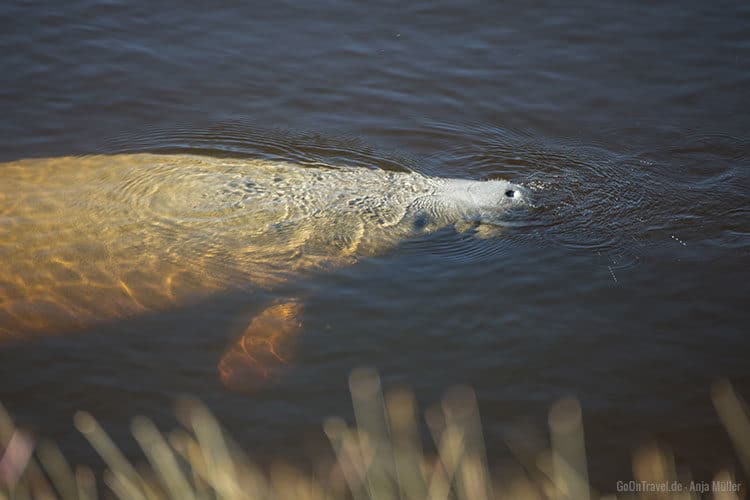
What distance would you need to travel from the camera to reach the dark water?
4.18m

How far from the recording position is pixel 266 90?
25.7 ft

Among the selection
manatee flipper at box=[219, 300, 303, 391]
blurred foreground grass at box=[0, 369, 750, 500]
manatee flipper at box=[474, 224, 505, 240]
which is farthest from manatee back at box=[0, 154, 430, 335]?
blurred foreground grass at box=[0, 369, 750, 500]

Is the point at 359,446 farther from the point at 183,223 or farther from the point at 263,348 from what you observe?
the point at 183,223

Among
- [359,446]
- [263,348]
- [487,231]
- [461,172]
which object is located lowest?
[359,446]

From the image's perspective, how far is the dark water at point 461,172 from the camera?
4.18m

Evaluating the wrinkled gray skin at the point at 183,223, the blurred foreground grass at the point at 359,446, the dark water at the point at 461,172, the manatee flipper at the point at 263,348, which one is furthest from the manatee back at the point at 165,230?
the blurred foreground grass at the point at 359,446

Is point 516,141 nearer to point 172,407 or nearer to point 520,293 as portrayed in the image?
point 520,293

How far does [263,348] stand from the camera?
452cm

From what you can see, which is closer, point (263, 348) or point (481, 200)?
point (263, 348)

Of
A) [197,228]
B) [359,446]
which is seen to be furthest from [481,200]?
[359,446]

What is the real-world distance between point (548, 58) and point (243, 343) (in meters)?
5.69

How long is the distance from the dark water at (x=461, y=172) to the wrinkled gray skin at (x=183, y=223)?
197 millimetres

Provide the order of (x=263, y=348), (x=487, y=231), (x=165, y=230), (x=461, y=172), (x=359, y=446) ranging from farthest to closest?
1. (x=461, y=172)
2. (x=487, y=231)
3. (x=165, y=230)
4. (x=263, y=348)
5. (x=359, y=446)

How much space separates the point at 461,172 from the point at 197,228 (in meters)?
2.52
